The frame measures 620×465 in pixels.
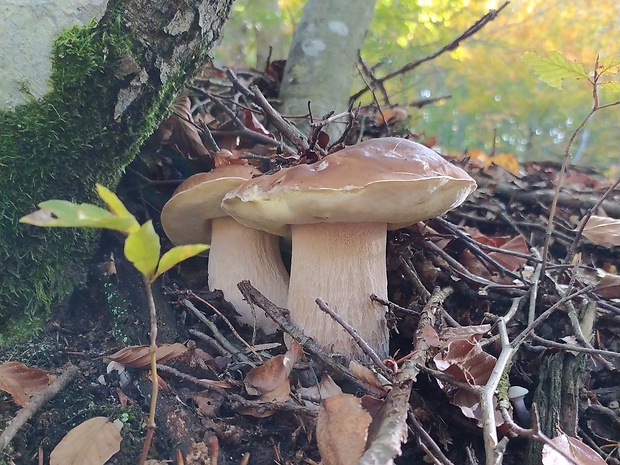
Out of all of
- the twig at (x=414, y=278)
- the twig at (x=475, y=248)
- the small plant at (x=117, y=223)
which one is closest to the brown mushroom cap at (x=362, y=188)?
the twig at (x=414, y=278)

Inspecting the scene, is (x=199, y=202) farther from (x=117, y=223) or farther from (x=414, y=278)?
(x=117, y=223)

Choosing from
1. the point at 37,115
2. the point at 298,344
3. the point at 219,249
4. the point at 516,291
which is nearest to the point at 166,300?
the point at 219,249

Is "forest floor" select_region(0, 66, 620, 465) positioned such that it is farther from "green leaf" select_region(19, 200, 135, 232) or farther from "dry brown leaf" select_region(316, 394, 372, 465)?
"green leaf" select_region(19, 200, 135, 232)

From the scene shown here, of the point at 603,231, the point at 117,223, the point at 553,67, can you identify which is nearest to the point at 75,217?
the point at 117,223

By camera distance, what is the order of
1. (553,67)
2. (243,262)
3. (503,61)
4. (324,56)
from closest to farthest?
(553,67)
(243,262)
(324,56)
(503,61)

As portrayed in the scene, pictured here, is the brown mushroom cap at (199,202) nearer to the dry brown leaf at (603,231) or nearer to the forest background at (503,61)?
the dry brown leaf at (603,231)

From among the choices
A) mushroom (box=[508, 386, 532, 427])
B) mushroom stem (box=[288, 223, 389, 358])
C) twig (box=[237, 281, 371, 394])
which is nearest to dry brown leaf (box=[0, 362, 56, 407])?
twig (box=[237, 281, 371, 394])

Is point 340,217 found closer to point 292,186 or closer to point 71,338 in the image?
point 292,186
